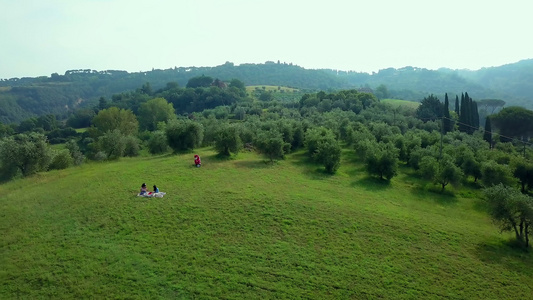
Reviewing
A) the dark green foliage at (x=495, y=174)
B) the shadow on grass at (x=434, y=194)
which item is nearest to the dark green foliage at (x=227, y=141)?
the shadow on grass at (x=434, y=194)

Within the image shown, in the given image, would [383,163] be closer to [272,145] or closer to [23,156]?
[272,145]

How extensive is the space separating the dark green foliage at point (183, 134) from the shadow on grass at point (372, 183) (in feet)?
82.7

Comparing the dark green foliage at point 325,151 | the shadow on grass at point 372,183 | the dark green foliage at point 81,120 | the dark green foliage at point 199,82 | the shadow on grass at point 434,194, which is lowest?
the dark green foliage at point 81,120

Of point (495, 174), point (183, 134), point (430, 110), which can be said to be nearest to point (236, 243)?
point (183, 134)

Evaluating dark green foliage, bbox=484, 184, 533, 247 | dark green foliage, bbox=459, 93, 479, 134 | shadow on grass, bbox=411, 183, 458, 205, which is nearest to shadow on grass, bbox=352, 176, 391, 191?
shadow on grass, bbox=411, 183, 458, 205

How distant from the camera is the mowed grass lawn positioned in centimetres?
1997

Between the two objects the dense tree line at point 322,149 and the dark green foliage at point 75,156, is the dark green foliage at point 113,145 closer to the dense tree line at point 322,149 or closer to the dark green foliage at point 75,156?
the dense tree line at point 322,149

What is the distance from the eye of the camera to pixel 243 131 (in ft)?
187

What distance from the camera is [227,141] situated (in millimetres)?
46156

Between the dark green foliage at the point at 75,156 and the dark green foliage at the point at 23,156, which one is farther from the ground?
the dark green foliage at the point at 23,156

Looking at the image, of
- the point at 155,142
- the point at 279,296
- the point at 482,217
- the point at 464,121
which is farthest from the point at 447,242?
the point at 464,121

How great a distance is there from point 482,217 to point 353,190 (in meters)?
14.1

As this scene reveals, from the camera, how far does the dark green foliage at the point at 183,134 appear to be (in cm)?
5009

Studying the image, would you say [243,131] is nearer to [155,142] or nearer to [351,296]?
[155,142]
